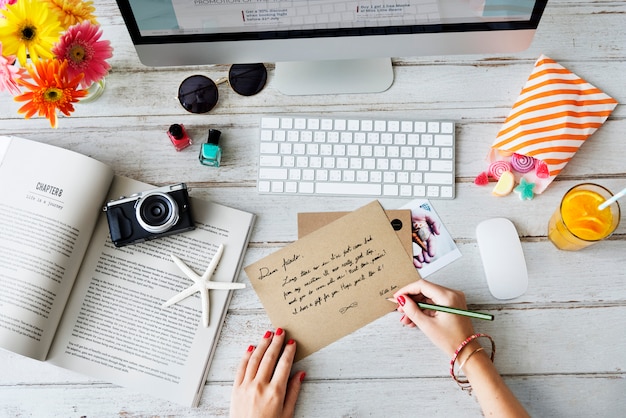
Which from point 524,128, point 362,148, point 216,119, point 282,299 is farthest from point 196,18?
point 524,128

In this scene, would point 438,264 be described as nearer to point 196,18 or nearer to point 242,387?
point 242,387

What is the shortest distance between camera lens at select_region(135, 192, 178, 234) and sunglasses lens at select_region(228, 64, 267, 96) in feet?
0.78

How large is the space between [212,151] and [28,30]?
32cm

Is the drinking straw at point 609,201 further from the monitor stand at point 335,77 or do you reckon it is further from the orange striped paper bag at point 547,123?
the monitor stand at point 335,77

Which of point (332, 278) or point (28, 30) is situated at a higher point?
point (28, 30)

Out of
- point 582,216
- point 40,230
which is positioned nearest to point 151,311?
point 40,230

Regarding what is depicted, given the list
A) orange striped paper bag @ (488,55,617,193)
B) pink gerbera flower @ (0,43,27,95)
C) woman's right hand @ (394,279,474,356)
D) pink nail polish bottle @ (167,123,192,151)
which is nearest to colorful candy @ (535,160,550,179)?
orange striped paper bag @ (488,55,617,193)

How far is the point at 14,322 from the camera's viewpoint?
0.87m

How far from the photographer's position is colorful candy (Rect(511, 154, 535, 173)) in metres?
0.96

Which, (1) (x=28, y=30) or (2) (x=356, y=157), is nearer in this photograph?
(1) (x=28, y=30)

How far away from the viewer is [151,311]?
917mm

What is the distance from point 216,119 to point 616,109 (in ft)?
2.30

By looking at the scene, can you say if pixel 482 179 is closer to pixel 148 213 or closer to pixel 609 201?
pixel 609 201

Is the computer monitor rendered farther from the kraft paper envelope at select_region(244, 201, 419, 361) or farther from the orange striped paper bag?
the kraft paper envelope at select_region(244, 201, 419, 361)
